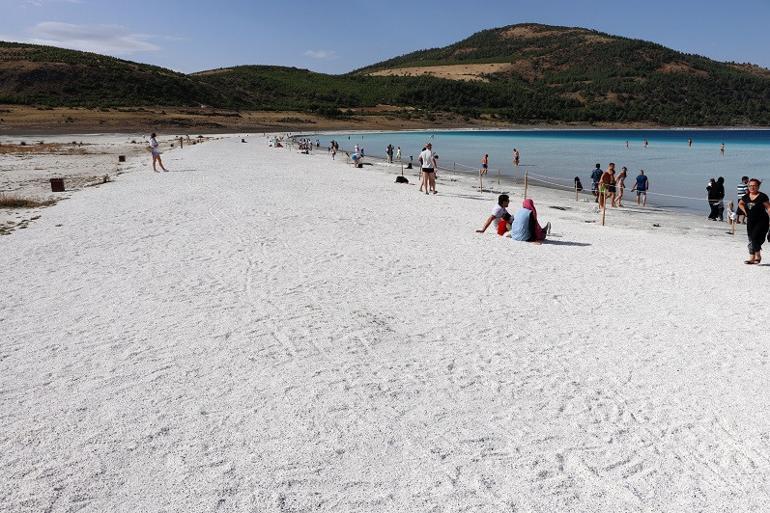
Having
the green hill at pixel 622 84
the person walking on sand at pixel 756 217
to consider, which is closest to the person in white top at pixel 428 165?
→ the person walking on sand at pixel 756 217

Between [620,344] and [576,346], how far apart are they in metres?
0.53

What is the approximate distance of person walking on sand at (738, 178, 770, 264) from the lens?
9891 mm

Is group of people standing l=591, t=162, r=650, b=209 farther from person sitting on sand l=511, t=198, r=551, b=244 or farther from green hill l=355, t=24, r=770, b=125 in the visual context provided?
green hill l=355, t=24, r=770, b=125

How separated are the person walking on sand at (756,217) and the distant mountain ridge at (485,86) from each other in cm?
8531

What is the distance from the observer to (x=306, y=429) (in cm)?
464

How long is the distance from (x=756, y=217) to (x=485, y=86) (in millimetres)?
137655

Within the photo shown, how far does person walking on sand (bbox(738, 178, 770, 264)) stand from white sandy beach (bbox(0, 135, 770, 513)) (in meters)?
0.43

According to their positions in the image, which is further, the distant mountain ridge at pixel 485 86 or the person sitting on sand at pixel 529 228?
the distant mountain ridge at pixel 485 86

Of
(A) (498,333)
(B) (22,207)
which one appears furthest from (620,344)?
(B) (22,207)

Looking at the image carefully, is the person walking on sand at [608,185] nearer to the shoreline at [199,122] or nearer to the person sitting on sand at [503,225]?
the person sitting on sand at [503,225]

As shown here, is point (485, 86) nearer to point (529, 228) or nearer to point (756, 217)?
point (529, 228)

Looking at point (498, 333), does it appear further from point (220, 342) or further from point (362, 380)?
point (220, 342)

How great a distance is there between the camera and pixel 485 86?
459 ft

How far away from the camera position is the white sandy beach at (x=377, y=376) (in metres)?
3.98
